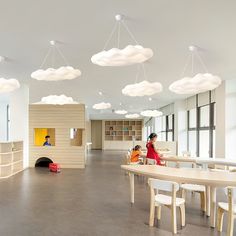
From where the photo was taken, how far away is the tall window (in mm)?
10984

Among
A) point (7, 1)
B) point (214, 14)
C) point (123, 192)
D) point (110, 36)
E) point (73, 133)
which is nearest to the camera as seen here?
point (7, 1)

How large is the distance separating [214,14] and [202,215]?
348 cm

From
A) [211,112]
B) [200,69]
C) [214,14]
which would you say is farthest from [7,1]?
[211,112]

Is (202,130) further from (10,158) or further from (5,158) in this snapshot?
(5,158)

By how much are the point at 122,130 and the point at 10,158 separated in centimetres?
1652

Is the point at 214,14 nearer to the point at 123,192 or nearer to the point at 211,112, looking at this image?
the point at 123,192

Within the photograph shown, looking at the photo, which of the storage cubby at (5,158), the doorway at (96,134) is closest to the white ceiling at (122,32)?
the storage cubby at (5,158)

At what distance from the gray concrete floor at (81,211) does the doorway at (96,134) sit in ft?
57.3

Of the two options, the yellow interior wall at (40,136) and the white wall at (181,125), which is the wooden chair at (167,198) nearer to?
the yellow interior wall at (40,136)

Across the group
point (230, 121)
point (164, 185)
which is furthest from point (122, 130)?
point (164, 185)

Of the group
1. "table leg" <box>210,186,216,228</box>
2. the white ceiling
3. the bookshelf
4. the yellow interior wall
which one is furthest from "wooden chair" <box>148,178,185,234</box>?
the bookshelf

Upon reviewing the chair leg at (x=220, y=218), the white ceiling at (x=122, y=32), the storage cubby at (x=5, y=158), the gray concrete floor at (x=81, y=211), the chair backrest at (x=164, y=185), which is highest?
the white ceiling at (x=122, y=32)

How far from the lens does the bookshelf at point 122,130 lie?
25281mm

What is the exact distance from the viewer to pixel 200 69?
7.74 meters
